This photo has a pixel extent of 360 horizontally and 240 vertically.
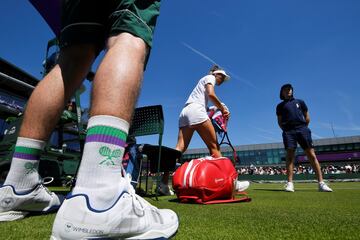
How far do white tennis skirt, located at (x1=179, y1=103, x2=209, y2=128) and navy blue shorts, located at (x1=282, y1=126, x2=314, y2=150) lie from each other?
232cm

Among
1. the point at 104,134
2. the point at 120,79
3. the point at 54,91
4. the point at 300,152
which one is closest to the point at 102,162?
the point at 104,134

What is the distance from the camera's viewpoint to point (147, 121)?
3.56 meters

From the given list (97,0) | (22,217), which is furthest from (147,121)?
(97,0)

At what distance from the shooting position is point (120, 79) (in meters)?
0.93

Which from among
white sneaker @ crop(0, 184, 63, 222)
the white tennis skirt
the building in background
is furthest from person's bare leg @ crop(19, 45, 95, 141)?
the building in background

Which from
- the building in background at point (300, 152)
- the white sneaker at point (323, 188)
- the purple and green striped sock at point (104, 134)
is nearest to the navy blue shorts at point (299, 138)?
the white sneaker at point (323, 188)

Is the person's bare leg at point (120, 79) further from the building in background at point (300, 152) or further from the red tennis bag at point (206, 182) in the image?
the building in background at point (300, 152)

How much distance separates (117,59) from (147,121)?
2.62m

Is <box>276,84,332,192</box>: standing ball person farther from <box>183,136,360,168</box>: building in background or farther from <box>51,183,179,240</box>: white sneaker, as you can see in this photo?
<box>183,136,360,168</box>: building in background

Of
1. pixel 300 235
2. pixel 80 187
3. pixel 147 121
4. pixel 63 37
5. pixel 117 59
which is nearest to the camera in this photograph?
pixel 80 187

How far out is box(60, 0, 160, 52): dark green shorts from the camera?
40.8 inches

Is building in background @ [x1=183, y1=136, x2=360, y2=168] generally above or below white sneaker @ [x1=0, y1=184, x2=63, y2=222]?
above

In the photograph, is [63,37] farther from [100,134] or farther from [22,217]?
[22,217]

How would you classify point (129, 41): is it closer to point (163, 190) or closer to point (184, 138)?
point (184, 138)
